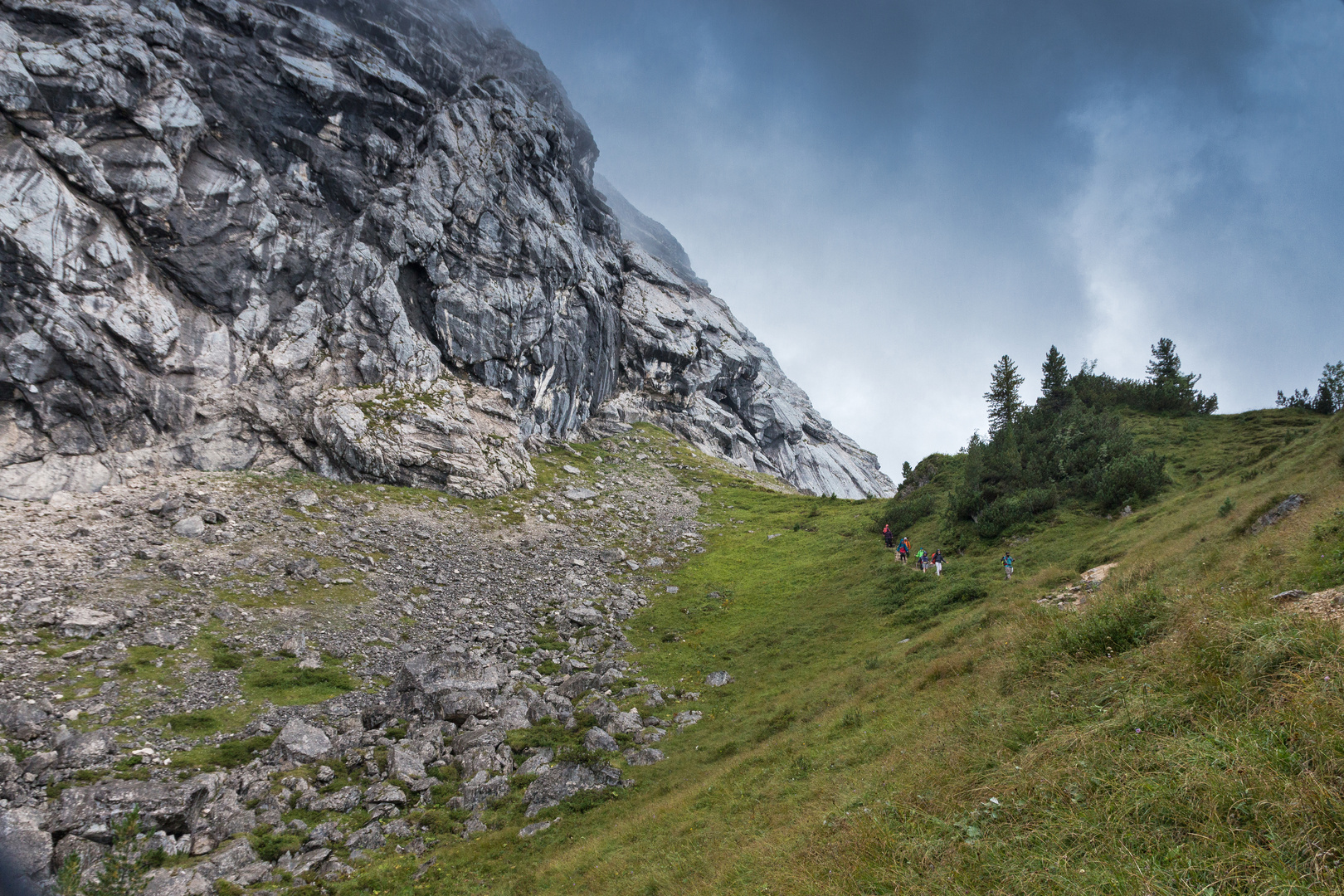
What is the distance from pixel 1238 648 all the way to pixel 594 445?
7865 cm

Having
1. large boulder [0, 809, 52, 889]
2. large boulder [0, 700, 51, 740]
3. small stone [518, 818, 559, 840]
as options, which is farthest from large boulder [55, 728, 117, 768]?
small stone [518, 818, 559, 840]

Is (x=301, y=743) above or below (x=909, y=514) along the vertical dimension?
below

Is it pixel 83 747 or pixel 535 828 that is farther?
pixel 83 747

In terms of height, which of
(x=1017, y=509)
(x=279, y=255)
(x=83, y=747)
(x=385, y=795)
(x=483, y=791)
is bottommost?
(x=83, y=747)

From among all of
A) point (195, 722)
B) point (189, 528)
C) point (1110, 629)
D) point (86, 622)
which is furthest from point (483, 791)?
point (189, 528)

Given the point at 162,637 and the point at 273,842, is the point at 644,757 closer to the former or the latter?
the point at 273,842

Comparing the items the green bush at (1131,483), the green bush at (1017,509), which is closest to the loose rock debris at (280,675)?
the green bush at (1017,509)

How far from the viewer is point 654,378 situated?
105062 mm

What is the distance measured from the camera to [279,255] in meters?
54.2

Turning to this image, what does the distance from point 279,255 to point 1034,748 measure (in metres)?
70.8

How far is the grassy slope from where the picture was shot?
18.0 feet

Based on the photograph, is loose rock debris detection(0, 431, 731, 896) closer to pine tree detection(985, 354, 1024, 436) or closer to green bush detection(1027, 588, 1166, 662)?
green bush detection(1027, 588, 1166, 662)

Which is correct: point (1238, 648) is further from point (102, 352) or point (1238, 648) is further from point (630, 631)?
point (102, 352)

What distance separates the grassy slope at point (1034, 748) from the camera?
5473mm
